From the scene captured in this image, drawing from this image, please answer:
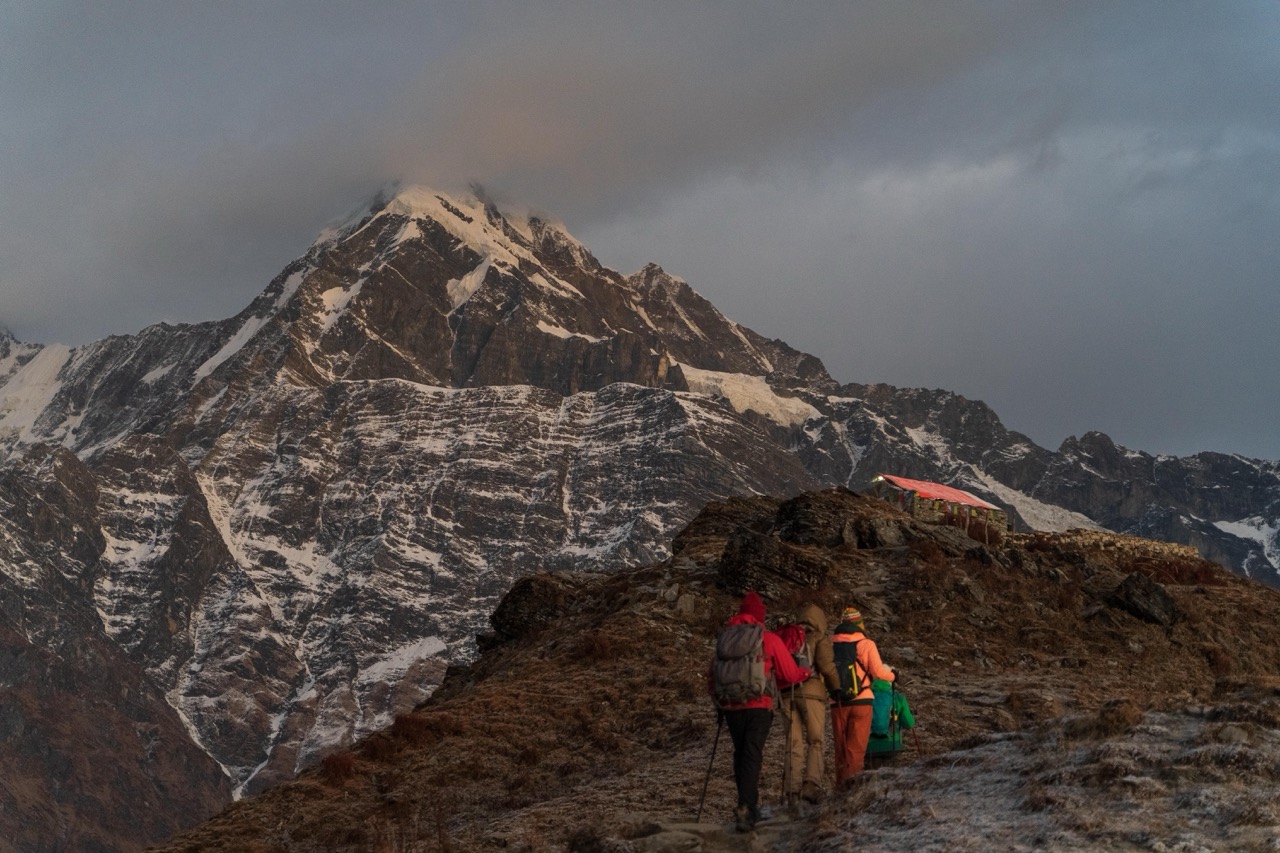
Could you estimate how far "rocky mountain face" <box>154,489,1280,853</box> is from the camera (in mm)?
18281

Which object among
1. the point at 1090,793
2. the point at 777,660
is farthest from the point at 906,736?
the point at 1090,793

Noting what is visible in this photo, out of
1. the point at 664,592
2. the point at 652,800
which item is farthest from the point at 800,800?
the point at 664,592

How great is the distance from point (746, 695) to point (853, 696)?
1.96 m

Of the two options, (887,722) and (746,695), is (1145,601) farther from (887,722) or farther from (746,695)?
(746,695)

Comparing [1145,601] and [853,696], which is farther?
[1145,601]

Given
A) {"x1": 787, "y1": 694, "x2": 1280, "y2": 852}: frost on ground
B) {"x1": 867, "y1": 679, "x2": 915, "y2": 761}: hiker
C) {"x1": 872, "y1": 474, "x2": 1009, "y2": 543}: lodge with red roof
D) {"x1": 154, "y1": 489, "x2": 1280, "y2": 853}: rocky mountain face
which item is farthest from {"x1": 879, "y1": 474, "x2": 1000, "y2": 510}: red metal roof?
{"x1": 787, "y1": 694, "x2": 1280, "y2": 852}: frost on ground

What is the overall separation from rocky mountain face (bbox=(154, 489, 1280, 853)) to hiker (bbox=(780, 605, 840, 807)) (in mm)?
825

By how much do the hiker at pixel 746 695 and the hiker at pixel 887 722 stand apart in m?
2.22

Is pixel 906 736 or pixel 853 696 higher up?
pixel 853 696

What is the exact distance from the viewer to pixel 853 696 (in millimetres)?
21297

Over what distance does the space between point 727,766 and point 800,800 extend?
5.56 m

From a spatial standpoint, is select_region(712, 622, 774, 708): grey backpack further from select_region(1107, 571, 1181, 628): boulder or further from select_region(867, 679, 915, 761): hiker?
select_region(1107, 571, 1181, 628): boulder

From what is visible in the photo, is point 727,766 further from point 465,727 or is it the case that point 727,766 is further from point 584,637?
point 584,637

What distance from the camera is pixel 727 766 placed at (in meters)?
25.9
